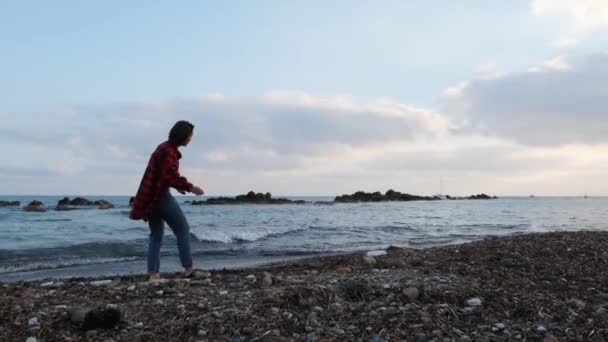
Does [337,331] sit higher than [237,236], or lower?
higher

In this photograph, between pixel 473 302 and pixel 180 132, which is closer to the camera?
pixel 473 302

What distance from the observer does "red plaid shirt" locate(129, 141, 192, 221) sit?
576 centimetres

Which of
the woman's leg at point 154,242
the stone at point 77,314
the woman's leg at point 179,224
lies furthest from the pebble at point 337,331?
the woman's leg at point 154,242

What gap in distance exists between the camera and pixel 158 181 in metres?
5.79

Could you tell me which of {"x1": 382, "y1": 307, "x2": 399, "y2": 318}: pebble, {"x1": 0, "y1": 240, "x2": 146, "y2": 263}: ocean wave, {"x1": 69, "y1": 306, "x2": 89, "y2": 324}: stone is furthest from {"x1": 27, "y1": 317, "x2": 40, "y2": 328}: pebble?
{"x1": 0, "y1": 240, "x2": 146, "y2": 263}: ocean wave

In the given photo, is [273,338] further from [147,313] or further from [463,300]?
[463,300]

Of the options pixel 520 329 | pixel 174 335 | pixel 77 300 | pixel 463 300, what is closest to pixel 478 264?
pixel 463 300

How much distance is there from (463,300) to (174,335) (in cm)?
269

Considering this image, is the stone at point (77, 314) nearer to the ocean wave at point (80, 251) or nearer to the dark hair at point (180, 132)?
the dark hair at point (180, 132)

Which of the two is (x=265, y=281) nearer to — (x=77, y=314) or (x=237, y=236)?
(x=77, y=314)

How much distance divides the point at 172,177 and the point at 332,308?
261 cm

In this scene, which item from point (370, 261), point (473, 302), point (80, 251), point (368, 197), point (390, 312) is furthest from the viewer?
point (368, 197)

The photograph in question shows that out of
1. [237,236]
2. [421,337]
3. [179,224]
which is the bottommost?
[237,236]

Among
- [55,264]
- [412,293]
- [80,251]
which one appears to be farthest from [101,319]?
[80,251]
